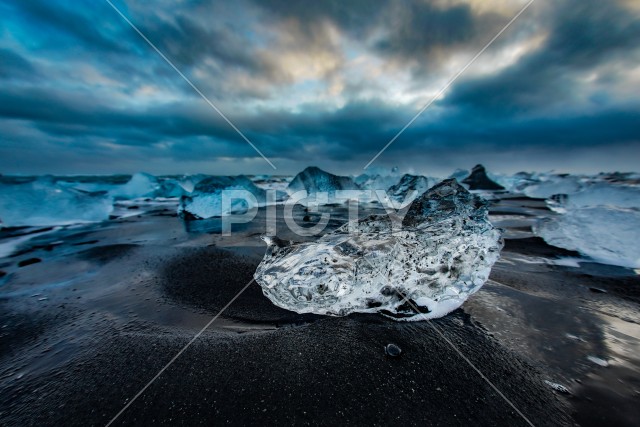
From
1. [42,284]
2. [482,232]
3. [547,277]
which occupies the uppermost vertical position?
[482,232]

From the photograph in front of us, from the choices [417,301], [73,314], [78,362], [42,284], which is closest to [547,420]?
[417,301]

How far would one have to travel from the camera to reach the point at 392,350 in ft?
5.43

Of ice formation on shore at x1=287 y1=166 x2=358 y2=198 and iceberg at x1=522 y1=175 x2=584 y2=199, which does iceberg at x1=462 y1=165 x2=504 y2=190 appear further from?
ice formation on shore at x1=287 y1=166 x2=358 y2=198

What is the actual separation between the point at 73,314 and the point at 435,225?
13.0 feet

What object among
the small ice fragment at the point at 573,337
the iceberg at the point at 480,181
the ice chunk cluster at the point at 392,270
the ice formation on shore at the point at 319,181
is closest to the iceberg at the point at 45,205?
the ice formation on shore at the point at 319,181

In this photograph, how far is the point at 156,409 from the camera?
125cm

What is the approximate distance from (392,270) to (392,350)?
0.81 metres

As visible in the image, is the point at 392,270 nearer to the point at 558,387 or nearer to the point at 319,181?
the point at 558,387

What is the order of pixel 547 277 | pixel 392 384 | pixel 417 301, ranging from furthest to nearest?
1. pixel 547 277
2. pixel 417 301
3. pixel 392 384

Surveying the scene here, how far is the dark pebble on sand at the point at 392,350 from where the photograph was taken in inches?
63.8

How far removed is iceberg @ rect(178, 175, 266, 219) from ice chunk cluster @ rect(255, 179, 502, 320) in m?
7.22

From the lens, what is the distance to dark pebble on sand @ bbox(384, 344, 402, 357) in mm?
1620

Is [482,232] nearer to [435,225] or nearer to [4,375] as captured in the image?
[435,225]

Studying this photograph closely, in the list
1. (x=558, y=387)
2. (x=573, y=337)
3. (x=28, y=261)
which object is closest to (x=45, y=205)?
(x=28, y=261)
